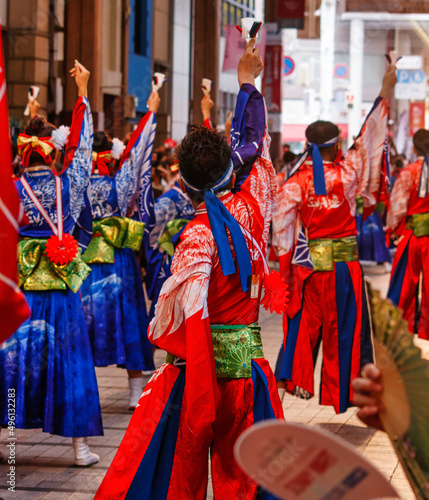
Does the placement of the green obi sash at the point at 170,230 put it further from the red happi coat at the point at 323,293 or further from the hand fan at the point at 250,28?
the hand fan at the point at 250,28

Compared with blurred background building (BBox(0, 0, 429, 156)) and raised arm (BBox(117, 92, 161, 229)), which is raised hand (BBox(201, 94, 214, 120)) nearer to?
raised arm (BBox(117, 92, 161, 229))

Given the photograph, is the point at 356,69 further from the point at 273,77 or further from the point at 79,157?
the point at 79,157

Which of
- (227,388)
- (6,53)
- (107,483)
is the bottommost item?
(107,483)

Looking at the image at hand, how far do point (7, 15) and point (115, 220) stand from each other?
252 inches

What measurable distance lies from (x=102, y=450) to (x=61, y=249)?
4.16 feet

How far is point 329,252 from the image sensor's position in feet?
18.4

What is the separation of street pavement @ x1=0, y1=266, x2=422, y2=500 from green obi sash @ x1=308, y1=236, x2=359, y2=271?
1.03 metres

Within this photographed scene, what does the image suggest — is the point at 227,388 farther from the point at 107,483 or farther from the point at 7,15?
the point at 7,15

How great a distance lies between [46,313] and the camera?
15.3 ft

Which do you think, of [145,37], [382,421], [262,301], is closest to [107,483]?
[262,301]

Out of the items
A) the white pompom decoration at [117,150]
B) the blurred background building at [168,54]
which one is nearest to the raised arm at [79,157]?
the white pompom decoration at [117,150]

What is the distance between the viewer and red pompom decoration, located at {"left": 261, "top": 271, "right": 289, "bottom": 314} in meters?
3.35

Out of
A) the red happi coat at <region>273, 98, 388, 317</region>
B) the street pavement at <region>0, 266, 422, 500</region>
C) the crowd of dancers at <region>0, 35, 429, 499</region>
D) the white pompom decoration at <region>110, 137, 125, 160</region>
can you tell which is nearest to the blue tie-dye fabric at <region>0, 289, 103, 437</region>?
the crowd of dancers at <region>0, 35, 429, 499</region>

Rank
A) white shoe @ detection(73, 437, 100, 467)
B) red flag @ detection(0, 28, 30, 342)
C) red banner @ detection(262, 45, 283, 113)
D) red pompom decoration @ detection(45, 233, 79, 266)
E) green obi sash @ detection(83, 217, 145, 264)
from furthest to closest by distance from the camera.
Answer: red banner @ detection(262, 45, 283, 113)
green obi sash @ detection(83, 217, 145, 264)
white shoe @ detection(73, 437, 100, 467)
red pompom decoration @ detection(45, 233, 79, 266)
red flag @ detection(0, 28, 30, 342)
